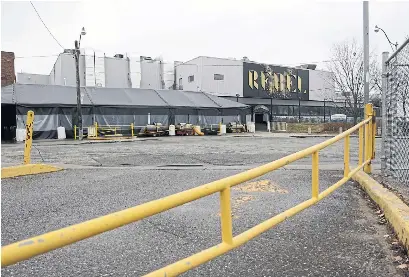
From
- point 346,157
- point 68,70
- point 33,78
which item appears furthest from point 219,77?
point 346,157

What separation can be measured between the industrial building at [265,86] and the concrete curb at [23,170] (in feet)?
122

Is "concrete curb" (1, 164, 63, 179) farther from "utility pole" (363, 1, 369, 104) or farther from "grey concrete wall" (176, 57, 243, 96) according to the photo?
"grey concrete wall" (176, 57, 243, 96)

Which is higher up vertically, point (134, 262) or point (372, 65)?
point (372, 65)

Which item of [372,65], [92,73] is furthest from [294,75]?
[92,73]

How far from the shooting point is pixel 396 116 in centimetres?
673

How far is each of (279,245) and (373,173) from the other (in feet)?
15.3

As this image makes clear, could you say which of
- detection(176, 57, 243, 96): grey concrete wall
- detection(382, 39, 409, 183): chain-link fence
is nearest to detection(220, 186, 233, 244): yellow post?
detection(382, 39, 409, 183): chain-link fence

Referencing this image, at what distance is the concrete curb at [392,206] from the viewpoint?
3684mm

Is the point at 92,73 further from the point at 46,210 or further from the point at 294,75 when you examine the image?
the point at 46,210

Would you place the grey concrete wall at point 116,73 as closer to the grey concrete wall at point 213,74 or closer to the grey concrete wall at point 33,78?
the grey concrete wall at point 213,74

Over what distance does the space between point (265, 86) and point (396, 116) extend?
Answer: 46246 millimetres

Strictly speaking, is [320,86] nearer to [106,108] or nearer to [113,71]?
[113,71]

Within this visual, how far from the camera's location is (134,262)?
3.42m

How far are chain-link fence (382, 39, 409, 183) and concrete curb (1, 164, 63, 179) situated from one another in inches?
305
